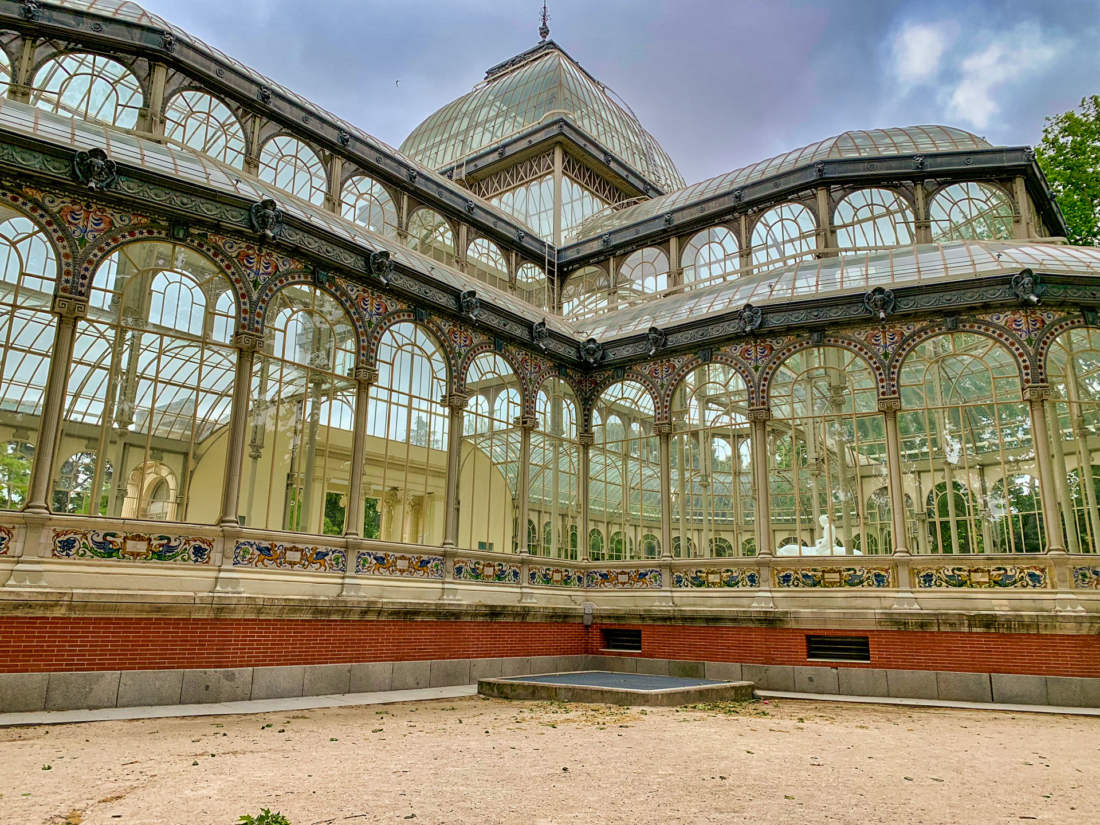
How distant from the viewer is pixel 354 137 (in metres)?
19.7

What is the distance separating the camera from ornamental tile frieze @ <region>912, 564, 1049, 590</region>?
1429cm

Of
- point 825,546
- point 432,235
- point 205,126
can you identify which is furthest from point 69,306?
point 825,546

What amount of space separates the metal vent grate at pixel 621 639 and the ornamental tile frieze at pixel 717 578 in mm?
1517

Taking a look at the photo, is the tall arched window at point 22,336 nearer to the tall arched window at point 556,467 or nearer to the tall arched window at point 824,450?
the tall arched window at point 556,467

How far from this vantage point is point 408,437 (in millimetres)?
15953

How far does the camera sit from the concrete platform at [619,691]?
500 inches

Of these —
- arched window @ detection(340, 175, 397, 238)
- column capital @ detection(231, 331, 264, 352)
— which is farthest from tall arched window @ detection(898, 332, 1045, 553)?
arched window @ detection(340, 175, 397, 238)

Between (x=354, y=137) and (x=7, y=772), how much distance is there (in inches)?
628

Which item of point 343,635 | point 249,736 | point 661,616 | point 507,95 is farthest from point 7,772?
point 507,95

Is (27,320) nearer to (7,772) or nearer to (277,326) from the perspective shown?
(277,326)

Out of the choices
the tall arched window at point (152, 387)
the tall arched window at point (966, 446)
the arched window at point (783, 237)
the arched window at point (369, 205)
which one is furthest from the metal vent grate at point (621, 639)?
the arched window at point (369, 205)

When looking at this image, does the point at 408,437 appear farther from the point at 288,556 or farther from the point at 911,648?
the point at 911,648

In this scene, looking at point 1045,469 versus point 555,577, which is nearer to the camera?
point 1045,469

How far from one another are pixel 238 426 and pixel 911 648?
12245 millimetres
